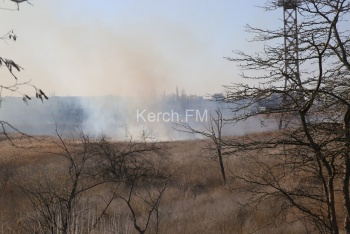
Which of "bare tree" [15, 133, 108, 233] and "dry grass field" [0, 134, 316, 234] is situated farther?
A: "dry grass field" [0, 134, 316, 234]

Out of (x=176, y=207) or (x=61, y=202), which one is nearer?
(x=61, y=202)

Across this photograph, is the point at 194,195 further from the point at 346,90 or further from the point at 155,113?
the point at 155,113

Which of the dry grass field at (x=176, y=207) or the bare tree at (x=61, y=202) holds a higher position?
the bare tree at (x=61, y=202)

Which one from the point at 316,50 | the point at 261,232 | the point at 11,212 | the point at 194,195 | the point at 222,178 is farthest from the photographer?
the point at 222,178

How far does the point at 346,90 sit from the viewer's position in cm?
430

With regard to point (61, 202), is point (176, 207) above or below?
below

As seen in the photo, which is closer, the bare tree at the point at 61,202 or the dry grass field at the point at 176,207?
the bare tree at the point at 61,202

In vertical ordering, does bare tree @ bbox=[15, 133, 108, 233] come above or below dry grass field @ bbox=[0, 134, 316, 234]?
above

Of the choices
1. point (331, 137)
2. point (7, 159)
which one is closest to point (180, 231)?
point (331, 137)

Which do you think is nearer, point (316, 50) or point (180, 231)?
point (316, 50)

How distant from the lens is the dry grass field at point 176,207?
26.2ft

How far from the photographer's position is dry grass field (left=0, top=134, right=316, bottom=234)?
26.2 ft

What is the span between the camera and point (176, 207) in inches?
397

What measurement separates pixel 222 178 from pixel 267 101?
9.66 m
